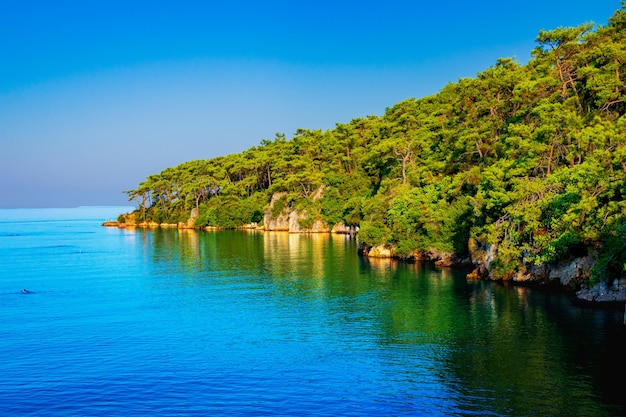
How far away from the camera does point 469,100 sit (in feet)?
274

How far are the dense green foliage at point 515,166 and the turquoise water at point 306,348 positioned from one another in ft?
20.0

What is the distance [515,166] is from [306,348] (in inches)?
1324

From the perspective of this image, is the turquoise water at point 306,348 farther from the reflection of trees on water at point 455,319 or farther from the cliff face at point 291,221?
the cliff face at point 291,221

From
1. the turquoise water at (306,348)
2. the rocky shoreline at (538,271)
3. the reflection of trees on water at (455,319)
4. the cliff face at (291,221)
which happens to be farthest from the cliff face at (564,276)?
the cliff face at (291,221)

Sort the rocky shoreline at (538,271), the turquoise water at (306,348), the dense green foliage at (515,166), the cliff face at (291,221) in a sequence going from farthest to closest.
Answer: the cliff face at (291,221) → the dense green foliage at (515,166) → the rocky shoreline at (538,271) → the turquoise water at (306,348)

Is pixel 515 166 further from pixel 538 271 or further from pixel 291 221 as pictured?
pixel 291 221

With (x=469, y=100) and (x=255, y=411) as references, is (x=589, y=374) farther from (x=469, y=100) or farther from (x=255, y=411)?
(x=469, y=100)

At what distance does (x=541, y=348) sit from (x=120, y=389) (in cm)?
2417

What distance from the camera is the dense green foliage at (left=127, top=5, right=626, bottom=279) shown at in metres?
43.4

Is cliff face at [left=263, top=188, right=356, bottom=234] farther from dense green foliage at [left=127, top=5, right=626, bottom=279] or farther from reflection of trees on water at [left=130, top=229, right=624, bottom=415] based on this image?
reflection of trees on water at [left=130, top=229, right=624, bottom=415]

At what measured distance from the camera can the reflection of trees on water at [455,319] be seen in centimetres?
2639

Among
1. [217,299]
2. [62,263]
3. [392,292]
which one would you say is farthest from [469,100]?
[62,263]

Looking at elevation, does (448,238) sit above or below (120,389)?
above

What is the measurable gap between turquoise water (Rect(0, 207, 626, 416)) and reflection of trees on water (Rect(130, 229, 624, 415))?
0.46 feet
